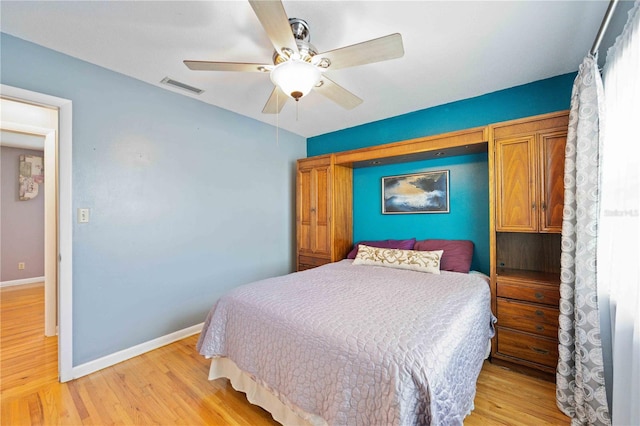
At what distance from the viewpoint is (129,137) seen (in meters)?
2.45

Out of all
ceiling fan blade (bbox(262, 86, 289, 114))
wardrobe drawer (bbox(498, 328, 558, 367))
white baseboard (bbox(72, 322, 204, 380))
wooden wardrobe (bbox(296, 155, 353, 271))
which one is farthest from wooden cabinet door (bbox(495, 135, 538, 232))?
white baseboard (bbox(72, 322, 204, 380))

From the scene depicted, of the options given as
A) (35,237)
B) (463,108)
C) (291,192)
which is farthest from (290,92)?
(35,237)

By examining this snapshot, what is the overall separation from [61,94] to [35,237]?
14.2 feet

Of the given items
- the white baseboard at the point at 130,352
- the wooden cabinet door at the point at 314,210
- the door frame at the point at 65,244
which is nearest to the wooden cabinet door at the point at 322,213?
the wooden cabinet door at the point at 314,210

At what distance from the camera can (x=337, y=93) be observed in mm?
Answer: 2006

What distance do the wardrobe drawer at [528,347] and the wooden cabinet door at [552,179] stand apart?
0.88m

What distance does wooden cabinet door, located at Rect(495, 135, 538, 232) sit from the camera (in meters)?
2.22

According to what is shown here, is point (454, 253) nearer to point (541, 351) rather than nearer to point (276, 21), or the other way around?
point (541, 351)

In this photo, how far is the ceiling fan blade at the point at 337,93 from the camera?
1897 mm

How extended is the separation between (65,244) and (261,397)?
76.2 inches

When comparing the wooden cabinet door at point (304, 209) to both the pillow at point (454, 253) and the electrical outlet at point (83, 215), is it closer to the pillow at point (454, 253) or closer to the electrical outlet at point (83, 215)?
the pillow at point (454, 253)

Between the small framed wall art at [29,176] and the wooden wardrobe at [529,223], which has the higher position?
the small framed wall art at [29,176]

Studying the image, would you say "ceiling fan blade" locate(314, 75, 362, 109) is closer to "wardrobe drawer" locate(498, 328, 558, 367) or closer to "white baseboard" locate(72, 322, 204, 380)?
"wardrobe drawer" locate(498, 328, 558, 367)

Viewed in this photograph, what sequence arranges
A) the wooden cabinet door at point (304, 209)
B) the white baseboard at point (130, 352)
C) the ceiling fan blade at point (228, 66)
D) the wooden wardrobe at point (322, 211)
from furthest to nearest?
the wooden cabinet door at point (304, 209) → the wooden wardrobe at point (322, 211) → the white baseboard at point (130, 352) → the ceiling fan blade at point (228, 66)
